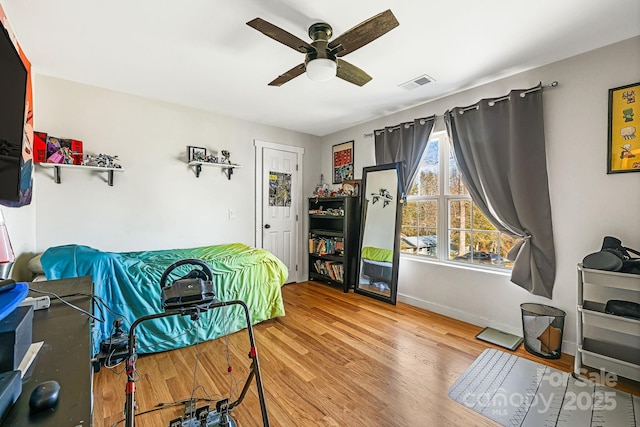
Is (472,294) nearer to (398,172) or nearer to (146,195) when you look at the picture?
(398,172)

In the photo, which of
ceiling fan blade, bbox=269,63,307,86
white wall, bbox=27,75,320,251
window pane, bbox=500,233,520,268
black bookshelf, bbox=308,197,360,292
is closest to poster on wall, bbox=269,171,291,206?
white wall, bbox=27,75,320,251

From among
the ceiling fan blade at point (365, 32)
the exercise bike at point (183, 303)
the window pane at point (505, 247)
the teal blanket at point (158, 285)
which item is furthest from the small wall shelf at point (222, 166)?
the window pane at point (505, 247)

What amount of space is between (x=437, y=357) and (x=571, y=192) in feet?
5.86

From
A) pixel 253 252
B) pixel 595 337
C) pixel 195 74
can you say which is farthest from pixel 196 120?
pixel 595 337

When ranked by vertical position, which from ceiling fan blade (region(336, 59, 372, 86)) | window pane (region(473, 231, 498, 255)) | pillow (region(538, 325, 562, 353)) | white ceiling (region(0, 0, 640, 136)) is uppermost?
white ceiling (region(0, 0, 640, 136))

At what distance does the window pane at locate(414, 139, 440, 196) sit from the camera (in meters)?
3.23

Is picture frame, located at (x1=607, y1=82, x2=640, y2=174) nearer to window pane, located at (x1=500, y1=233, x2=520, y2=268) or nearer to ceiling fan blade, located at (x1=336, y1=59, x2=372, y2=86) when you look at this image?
window pane, located at (x1=500, y1=233, x2=520, y2=268)

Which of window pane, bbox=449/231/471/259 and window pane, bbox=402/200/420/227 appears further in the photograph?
window pane, bbox=402/200/420/227

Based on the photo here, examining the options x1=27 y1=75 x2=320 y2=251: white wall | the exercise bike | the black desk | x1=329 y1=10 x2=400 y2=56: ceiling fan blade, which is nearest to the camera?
the black desk

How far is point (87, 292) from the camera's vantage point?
1343 millimetres

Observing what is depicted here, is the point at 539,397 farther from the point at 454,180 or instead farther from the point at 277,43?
the point at 277,43

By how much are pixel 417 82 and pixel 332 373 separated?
109 inches

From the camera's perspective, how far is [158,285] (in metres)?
2.26

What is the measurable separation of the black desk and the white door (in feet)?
9.54
